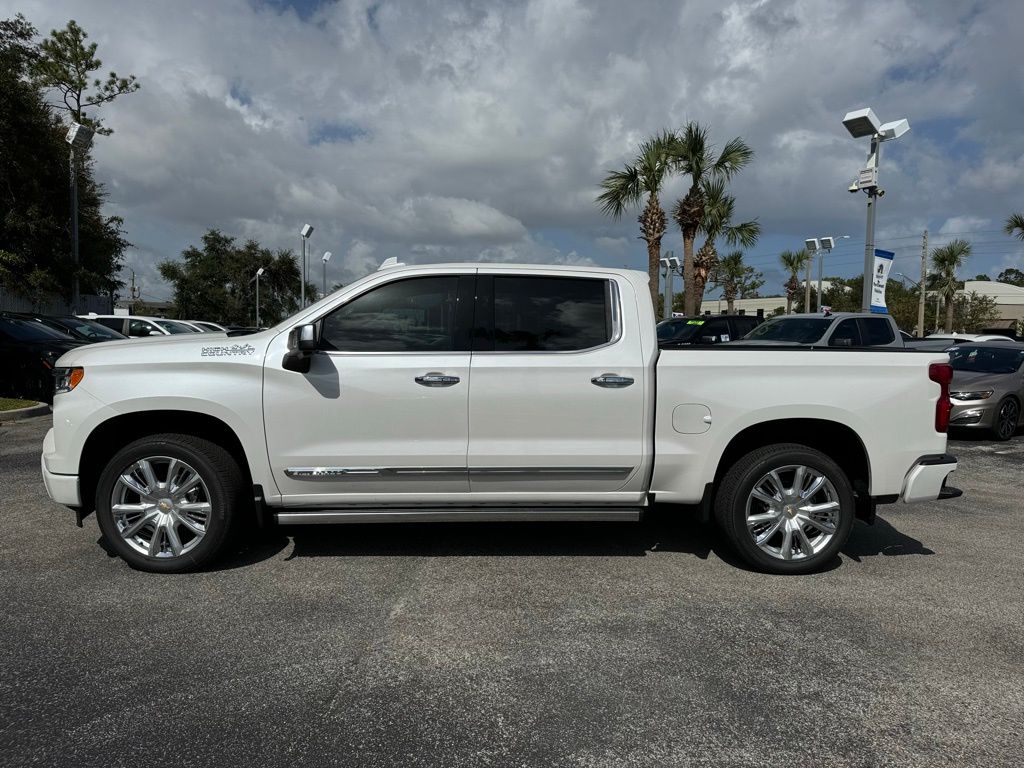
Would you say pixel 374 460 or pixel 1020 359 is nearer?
pixel 374 460

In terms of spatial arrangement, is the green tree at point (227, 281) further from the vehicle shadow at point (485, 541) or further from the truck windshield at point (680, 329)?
the vehicle shadow at point (485, 541)

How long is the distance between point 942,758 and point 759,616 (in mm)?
1268

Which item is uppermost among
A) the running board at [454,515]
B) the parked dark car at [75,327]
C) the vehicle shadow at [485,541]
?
the parked dark car at [75,327]

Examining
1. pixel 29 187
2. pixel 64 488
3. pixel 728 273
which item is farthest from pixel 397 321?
pixel 728 273

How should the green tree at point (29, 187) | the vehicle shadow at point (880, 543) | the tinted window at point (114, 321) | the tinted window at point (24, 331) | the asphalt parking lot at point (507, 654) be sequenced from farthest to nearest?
the green tree at point (29, 187) → the tinted window at point (114, 321) → the tinted window at point (24, 331) → the vehicle shadow at point (880, 543) → the asphalt parking lot at point (507, 654)

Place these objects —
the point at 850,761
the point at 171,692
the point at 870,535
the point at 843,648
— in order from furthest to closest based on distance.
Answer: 1. the point at 870,535
2. the point at 843,648
3. the point at 171,692
4. the point at 850,761

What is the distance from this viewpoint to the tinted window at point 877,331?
41.1 ft

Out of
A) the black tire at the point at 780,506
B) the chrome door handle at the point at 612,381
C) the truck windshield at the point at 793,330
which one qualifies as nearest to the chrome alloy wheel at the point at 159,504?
the chrome door handle at the point at 612,381

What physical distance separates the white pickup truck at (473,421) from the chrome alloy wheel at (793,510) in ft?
0.04

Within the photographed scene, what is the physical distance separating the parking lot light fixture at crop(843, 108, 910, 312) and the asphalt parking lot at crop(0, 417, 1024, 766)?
9847 millimetres

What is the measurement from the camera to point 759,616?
3.86 m

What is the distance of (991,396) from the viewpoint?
10.0m

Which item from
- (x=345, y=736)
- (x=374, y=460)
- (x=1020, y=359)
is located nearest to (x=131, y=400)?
(x=374, y=460)

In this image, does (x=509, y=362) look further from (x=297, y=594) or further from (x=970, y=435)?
(x=970, y=435)
